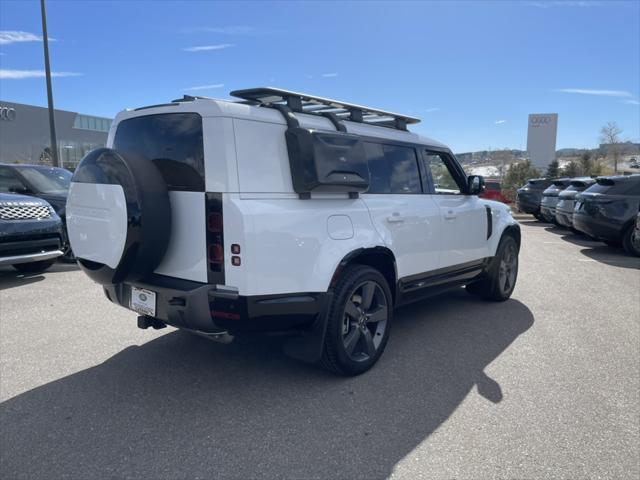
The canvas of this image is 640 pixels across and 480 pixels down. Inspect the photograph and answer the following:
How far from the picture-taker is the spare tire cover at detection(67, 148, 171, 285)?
120 inches

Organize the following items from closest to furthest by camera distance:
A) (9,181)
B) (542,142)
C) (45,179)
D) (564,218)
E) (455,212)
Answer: (455,212), (9,181), (45,179), (564,218), (542,142)

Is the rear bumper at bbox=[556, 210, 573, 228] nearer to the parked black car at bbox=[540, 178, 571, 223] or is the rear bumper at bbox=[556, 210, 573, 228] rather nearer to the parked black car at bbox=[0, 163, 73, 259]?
the parked black car at bbox=[540, 178, 571, 223]

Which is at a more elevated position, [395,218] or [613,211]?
[395,218]

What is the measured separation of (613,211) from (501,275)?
5897mm

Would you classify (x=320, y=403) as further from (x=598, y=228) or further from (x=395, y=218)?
(x=598, y=228)

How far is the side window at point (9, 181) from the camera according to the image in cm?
829

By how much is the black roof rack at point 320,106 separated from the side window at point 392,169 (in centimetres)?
36

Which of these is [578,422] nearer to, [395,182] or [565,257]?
[395,182]

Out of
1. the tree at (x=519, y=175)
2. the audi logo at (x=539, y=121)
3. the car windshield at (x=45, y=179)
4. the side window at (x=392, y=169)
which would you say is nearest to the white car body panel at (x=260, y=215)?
the side window at (x=392, y=169)

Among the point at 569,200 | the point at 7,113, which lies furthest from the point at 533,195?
the point at 7,113

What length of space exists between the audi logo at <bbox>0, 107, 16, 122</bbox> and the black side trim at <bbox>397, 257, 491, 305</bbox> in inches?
2154

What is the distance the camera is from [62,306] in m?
5.56

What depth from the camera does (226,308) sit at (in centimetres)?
298

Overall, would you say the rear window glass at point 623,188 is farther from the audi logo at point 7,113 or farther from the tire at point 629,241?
the audi logo at point 7,113
